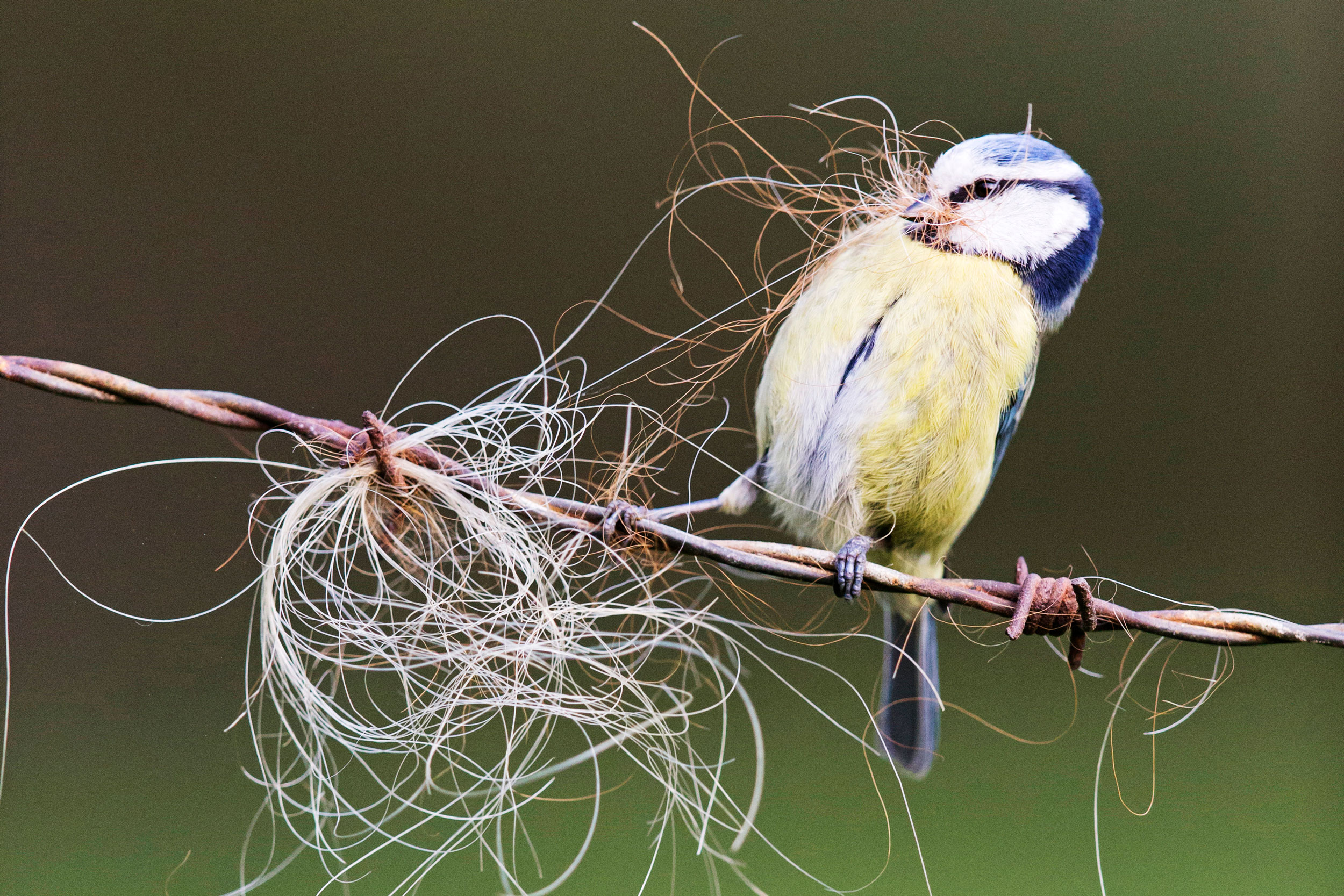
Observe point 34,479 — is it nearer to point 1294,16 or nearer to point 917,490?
point 917,490

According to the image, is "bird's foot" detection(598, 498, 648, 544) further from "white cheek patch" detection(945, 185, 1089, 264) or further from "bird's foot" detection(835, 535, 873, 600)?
A: "white cheek patch" detection(945, 185, 1089, 264)

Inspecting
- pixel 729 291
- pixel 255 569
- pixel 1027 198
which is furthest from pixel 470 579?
pixel 1027 198

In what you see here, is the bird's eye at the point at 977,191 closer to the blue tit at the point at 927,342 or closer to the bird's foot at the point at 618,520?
the blue tit at the point at 927,342

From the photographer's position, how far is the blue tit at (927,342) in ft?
2.08

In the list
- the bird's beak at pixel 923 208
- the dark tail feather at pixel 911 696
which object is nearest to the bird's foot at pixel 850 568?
the dark tail feather at pixel 911 696

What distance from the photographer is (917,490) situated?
68 cm

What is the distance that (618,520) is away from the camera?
22.4 inches

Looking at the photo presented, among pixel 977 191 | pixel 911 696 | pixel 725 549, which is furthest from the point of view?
pixel 911 696

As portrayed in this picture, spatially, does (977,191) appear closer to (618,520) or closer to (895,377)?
(895,377)

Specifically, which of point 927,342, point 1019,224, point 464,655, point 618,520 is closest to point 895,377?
point 927,342

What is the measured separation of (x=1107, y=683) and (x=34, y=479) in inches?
35.8

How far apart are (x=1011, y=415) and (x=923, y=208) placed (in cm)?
19

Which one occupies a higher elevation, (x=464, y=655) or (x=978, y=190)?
(x=978, y=190)

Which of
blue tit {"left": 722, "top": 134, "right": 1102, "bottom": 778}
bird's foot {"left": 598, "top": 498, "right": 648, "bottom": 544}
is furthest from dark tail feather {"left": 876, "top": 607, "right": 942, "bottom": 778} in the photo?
bird's foot {"left": 598, "top": 498, "right": 648, "bottom": 544}
